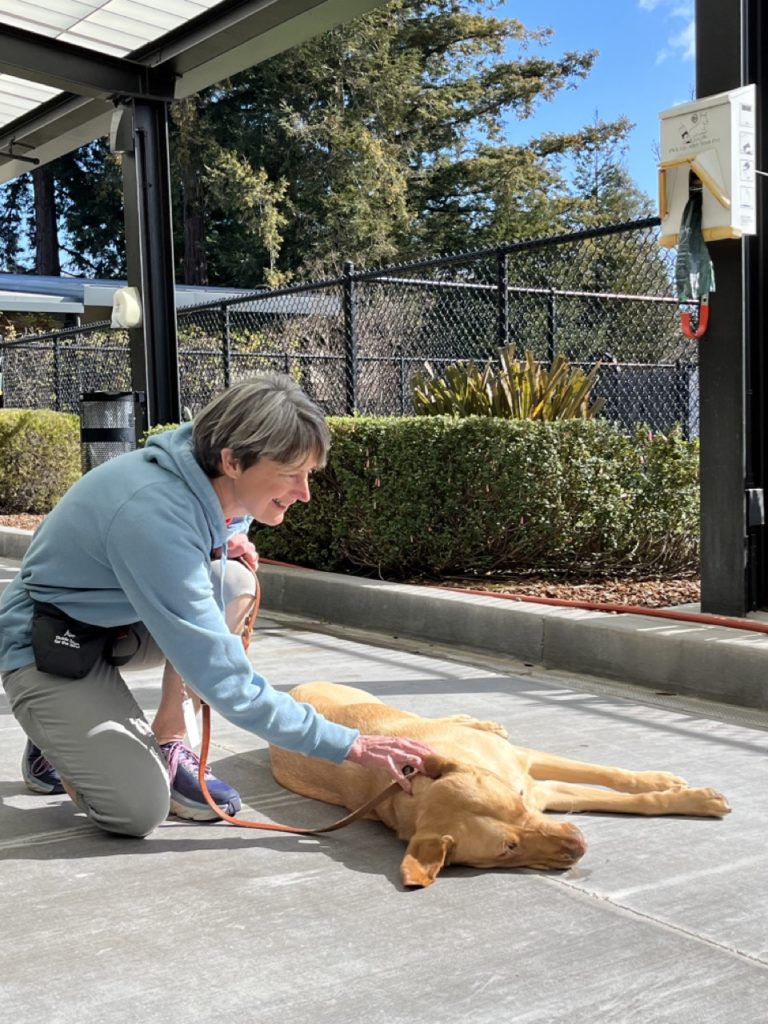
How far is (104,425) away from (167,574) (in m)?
7.17

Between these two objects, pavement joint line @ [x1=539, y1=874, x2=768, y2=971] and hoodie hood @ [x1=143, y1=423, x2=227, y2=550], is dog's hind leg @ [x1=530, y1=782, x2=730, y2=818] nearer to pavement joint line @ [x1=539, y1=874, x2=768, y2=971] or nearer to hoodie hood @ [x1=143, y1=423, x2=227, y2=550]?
pavement joint line @ [x1=539, y1=874, x2=768, y2=971]

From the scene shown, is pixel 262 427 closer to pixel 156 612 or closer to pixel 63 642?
pixel 156 612

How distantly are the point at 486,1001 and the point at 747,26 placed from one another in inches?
195

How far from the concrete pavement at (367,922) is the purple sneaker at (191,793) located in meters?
0.06

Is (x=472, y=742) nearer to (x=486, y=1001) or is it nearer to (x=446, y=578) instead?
(x=486, y=1001)

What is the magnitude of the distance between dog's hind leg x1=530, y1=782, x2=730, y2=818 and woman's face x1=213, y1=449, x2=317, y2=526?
1.16 meters

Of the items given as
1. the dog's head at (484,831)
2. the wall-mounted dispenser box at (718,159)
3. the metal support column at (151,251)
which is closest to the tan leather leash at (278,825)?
the dog's head at (484,831)

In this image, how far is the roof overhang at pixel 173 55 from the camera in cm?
824

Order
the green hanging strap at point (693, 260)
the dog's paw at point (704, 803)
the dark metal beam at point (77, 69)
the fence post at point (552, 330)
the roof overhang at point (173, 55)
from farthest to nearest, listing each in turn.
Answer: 1. the fence post at point (552, 330)
2. the dark metal beam at point (77, 69)
3. the roof overhang at point (173, 55)
4. the green hanging strap at point (693, 260)
5. the dog's paw at point (704, 803)

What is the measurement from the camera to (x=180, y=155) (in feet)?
125

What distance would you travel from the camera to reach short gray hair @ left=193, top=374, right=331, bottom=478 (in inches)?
126

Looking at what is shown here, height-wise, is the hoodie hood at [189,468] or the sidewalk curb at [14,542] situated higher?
the hoodie hood at [189,468]

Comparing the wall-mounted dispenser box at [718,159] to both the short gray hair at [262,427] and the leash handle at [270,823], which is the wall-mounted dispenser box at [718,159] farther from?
the leash handle at [270,823]

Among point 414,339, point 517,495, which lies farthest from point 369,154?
point 517,495
